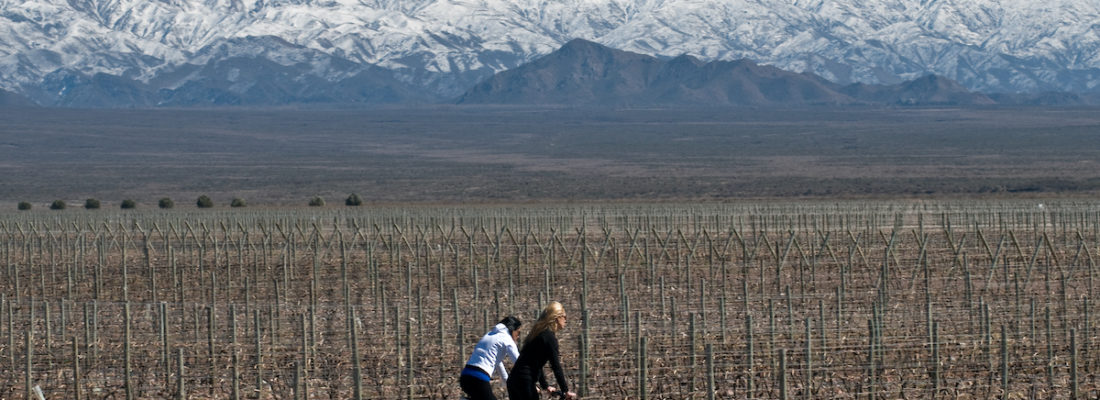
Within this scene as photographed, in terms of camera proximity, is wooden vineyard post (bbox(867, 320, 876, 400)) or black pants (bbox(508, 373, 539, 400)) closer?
black pants (bbox(508, 373, 539, 400))

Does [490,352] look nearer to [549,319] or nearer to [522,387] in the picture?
[522,387]

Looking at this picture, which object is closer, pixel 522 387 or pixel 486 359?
pixel 522 387

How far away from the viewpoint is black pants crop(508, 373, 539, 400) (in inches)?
447

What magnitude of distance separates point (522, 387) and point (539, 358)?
0.22 m

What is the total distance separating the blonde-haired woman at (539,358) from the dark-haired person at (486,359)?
12cm

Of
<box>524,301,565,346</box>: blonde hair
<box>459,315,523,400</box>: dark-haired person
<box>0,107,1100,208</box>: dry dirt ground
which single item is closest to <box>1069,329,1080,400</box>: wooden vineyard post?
<box>524,301,565,346</box>: blonde hair

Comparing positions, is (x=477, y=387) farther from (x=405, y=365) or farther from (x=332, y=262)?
(x=332, y=262)

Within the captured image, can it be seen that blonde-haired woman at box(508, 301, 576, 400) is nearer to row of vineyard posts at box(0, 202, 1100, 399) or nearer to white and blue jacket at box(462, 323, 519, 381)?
white and blue jacket at box(462, 323, 519, 381)

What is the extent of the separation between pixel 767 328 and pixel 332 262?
1679 cm

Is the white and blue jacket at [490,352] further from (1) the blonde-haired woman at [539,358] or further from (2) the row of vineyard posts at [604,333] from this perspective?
(2) the row of vineyard posts at [604,333]

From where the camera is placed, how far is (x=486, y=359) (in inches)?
451

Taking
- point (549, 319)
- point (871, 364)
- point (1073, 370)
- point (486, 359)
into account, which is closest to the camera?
point (549, 319)

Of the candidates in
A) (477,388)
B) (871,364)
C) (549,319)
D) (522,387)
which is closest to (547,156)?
(871,364)

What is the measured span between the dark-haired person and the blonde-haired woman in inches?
4.8
